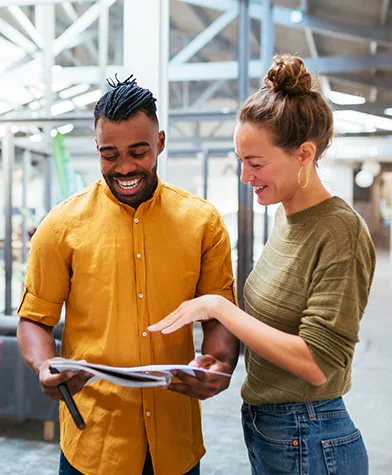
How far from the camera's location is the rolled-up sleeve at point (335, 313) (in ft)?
3.08

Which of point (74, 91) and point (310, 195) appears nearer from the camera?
point (310, 195)

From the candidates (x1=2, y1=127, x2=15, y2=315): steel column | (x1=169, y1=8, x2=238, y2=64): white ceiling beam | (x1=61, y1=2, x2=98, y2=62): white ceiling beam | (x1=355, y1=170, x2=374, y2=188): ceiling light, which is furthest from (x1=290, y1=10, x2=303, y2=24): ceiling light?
(x1=355, y1=170, x2=374, y2=188): ceiling light

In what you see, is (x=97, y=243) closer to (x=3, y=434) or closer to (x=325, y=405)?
(x=325, y=405)

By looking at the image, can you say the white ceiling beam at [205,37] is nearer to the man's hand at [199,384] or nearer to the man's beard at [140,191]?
the man's beard at [140,191]

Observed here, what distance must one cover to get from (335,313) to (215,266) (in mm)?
363

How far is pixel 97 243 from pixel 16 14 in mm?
3641

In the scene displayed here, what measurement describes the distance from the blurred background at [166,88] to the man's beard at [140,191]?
1891mm

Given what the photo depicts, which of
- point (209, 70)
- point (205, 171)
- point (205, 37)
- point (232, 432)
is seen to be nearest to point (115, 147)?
point (232, 432)

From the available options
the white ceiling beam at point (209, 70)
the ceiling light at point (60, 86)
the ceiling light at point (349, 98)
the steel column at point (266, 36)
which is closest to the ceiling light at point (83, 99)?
the white ceiling beam at point (209, 70)

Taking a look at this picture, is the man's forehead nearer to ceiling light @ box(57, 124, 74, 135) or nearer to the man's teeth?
the man's teeth

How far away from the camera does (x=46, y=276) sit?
1.18 m

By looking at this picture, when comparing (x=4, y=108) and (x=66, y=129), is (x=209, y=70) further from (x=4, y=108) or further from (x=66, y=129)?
(x=4, y=108)

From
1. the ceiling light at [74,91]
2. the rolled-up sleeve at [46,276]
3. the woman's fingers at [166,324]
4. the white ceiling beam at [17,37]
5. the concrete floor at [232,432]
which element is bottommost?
the concrete floor at [232,432]

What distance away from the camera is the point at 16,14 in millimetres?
4148
